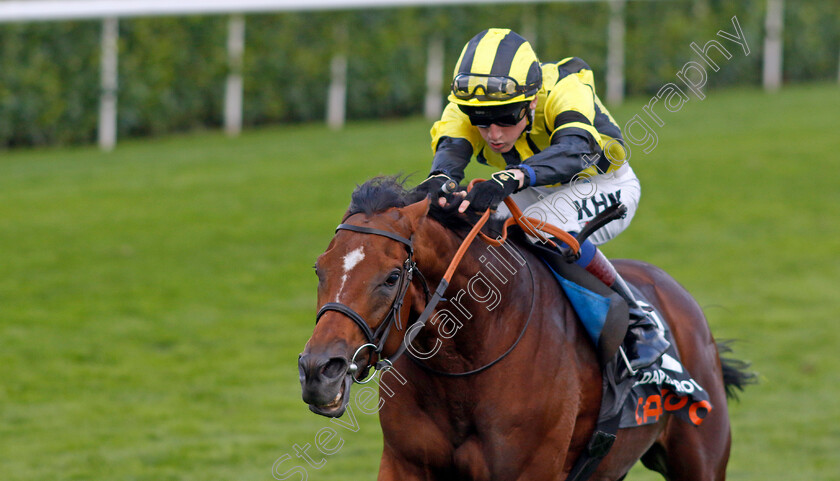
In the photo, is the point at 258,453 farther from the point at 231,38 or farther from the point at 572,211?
the point at 231,38

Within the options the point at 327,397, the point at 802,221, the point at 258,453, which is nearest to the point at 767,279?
the point at 802,221

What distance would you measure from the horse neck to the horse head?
0.52ft

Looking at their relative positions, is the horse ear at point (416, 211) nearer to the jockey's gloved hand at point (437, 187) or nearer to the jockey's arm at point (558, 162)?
the jockey's gloved hand at point (437, 187)

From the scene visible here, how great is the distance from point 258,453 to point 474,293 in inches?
149

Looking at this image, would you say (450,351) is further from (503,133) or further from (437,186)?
(503,133)

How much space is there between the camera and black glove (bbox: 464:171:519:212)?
11.4 ft

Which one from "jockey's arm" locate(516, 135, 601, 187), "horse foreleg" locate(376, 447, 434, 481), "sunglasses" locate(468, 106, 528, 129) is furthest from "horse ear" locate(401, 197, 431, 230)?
"horse foreleg" locate(376, 447, 434, 481)

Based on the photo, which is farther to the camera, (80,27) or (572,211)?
(80,27)

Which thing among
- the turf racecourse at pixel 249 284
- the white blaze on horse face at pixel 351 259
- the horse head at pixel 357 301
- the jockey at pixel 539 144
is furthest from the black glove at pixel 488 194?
the turf racecourse at pixel 249 284

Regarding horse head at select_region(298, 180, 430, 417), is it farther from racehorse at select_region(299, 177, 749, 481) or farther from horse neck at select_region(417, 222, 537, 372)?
horse neck at select_region(417, 222, 537, 372)

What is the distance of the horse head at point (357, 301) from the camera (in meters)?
2.87

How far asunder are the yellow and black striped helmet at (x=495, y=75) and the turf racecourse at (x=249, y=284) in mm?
2331

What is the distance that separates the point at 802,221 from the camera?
13039 mm

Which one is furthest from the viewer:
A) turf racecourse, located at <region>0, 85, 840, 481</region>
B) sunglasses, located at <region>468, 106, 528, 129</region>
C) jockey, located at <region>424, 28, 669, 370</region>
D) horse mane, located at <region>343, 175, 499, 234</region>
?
turf racecourse, located at <region>0, 85, 840, 481</region>
